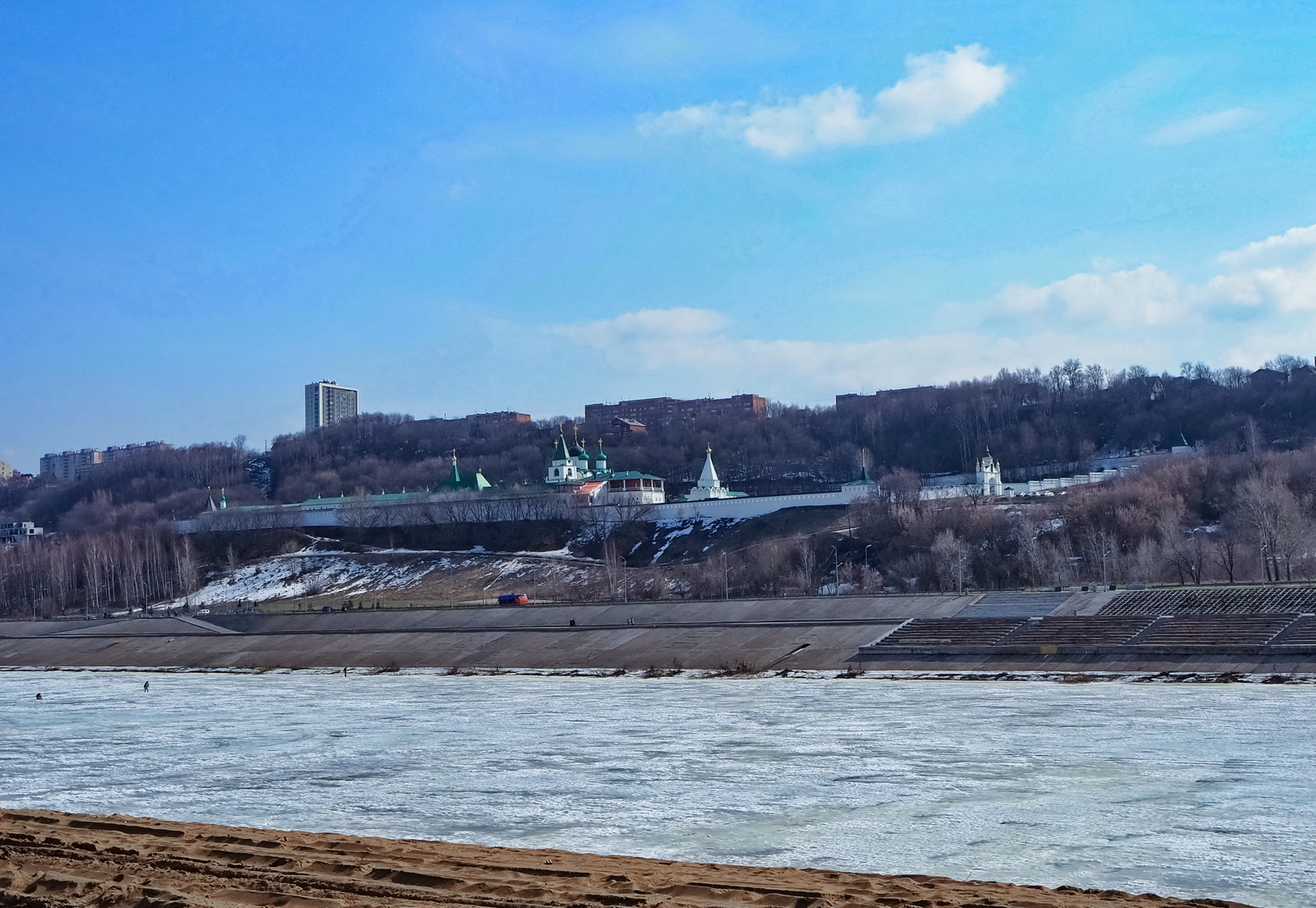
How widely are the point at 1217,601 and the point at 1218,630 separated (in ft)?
13.9

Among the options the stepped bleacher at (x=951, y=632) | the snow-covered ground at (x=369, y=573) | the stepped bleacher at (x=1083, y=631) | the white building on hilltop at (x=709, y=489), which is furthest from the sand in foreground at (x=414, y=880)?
the white building on hilltop at (x=709, y=489)

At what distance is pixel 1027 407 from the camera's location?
114 m

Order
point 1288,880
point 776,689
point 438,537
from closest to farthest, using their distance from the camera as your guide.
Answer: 1. point 1288,880
2. point 776,689
3. point 438,537

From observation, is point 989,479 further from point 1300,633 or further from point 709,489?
point 1300,633

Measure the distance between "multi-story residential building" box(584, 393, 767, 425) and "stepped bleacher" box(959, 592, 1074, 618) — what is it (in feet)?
334

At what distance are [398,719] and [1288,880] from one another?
1724cm

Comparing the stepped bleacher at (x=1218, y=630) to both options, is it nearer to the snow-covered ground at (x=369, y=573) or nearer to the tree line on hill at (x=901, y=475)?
the tree line on hill at (x=901, y=475)

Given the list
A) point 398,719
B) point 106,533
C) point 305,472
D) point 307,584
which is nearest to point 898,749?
point 398,719

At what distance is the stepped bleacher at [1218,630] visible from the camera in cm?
3011

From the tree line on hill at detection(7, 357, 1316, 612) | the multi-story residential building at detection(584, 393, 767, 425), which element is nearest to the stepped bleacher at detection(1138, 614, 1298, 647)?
the tree line on hill at detection(7, 357, 1316, 612)

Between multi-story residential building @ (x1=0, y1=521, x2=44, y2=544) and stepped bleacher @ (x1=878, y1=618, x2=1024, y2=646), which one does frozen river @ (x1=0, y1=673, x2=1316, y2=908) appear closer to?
stepped bleacher @ (x1=878, y1=618, x2=1024, y2=646)

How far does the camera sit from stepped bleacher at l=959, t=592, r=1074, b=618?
3700 cm

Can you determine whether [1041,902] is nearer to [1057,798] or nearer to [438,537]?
[1057,798]

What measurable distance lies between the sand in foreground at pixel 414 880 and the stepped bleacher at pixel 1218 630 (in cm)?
2395
